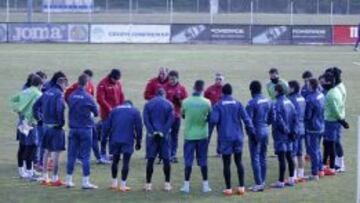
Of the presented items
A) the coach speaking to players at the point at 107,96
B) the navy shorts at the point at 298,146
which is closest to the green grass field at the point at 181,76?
the navy shorts at the point at 298,146

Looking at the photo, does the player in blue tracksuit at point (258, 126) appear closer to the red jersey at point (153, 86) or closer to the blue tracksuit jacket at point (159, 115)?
the blue tracksuit jacket at point (159, 115)

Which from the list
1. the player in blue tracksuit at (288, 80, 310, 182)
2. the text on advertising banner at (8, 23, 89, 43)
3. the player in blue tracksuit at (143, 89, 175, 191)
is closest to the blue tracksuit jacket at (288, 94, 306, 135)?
the player in blue tracksuit at (288, 80, 310, 182)

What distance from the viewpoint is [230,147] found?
59.3ft

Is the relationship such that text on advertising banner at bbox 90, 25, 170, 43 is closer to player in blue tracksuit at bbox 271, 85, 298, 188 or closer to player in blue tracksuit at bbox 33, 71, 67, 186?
player in blue tracksuit at bbox 33, 71, 67, 186

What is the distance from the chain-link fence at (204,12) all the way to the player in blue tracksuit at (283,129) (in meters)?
56.1

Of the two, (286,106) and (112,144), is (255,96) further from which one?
(112,144)

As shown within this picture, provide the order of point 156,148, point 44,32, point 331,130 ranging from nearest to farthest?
1. point 156,148
2. point 331,130
3. point 44,32

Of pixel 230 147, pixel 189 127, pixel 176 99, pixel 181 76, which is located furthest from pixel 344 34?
pixel 230 147

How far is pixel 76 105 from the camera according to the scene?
18.4 m

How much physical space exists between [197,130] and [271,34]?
130 ft

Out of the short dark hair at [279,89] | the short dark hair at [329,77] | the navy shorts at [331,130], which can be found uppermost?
the short dark hair at [329,77]

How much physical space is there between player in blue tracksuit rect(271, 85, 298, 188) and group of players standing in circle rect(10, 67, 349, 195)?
0.02 metres

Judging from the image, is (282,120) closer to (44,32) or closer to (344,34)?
(44,32)

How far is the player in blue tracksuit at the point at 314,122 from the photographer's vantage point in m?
19.6
